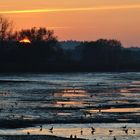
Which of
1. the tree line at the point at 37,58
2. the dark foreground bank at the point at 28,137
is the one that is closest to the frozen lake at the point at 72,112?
the dark foreground bank at the point at 28,137

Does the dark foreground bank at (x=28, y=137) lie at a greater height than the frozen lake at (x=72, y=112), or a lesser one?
lesser

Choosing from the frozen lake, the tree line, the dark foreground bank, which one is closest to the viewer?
the dark foreground bank

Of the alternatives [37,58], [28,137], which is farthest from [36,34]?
[28,137]

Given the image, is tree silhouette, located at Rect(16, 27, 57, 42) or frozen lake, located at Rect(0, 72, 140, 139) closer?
frozen lake, located at Rect(0, 72, 140, 139)

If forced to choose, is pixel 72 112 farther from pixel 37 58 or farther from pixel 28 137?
pixel 37 58

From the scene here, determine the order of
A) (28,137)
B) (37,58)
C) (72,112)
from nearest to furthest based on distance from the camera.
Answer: (28,137) < (72,112) < (37,58)

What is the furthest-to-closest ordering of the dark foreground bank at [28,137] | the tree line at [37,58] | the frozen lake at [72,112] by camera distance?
the tree line at [37,58], the frozen lake at [72,112], the dark foreground bank at [28,137]

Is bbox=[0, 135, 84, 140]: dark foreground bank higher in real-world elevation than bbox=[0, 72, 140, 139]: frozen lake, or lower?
lower

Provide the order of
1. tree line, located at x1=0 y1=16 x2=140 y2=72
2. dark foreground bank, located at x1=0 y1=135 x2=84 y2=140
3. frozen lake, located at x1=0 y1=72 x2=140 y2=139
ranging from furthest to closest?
tree line, located at x1=0 y1=16 x2=140 y2=72
frozen lake, located at x1=0 y1=72 x2=140 y2=139
dark foreground bank, located at x1=0 y1=135 x2=84 y2=140

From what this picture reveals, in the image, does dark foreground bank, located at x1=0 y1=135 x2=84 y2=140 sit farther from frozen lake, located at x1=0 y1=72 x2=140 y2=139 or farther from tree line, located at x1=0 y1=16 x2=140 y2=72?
tree line, located at x1=0 y1=16 x2=140 y2=72

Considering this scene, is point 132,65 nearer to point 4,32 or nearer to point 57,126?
point 4,32

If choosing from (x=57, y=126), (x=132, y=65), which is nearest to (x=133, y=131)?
(x=57, y=126)

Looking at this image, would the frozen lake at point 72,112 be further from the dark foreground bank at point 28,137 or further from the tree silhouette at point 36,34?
the tree silhouette at point 36,34

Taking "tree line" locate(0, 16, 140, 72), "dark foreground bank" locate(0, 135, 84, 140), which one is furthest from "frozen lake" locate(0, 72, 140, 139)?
"tree line" locate(0, 16, 140, 72)
